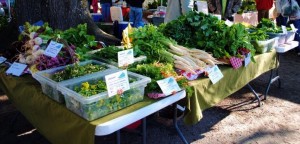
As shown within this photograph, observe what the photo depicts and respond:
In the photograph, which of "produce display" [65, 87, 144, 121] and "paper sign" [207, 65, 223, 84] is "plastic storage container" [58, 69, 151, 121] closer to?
"produce display" [65, 87, 144, 121]

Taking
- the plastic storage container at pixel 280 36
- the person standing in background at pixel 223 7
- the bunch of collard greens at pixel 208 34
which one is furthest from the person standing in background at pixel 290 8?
the bunch of collard greens at pixel 208 34

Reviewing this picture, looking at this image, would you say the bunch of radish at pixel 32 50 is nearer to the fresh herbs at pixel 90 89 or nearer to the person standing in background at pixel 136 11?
the fresh herbs at pixel 90 89

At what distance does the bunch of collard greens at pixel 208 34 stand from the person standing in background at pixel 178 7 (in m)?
0.98

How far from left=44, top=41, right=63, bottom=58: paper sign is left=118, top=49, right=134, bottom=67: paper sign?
1.54 ft

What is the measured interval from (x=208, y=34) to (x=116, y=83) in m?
1.60

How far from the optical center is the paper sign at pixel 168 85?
2.07m

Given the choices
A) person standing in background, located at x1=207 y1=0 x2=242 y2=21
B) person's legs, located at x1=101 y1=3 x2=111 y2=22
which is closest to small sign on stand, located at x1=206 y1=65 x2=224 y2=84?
person standing in background, located at x1=207 y1=0 x2=242 y2=21

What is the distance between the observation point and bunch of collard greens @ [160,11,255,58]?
2951 millimetres

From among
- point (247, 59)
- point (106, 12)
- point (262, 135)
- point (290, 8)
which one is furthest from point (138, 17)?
point (262, 135)

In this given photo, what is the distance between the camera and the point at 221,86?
2773 mm

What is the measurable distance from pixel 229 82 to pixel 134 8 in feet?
14.4

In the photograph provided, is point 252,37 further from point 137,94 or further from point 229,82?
point 137,94

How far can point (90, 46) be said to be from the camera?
9.65ft

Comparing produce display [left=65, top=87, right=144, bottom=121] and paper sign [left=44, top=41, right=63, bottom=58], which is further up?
paper sign [left=44, top=41, right=63, bottom=58]
